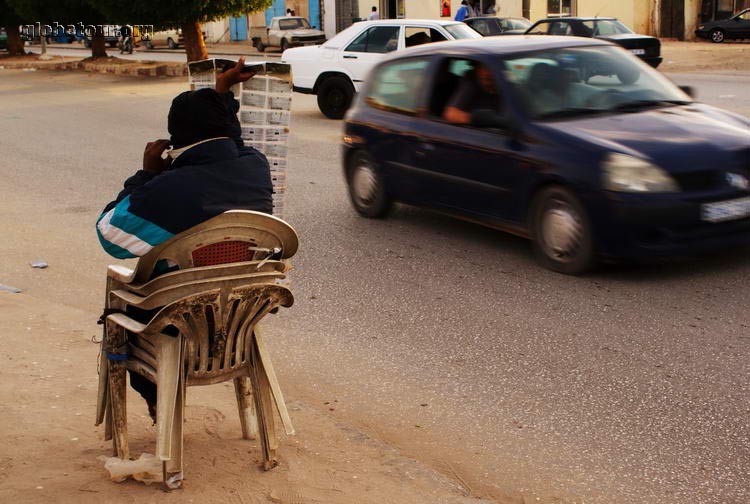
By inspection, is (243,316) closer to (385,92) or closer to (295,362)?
(295,362)

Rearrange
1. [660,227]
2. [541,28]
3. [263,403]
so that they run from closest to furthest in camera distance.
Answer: [263,403] → [660,227] → [541,28]

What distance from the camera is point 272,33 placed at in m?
44.4

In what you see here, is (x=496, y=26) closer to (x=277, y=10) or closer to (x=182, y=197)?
(x=182, y=197)

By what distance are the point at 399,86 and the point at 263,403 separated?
5528 millimetres

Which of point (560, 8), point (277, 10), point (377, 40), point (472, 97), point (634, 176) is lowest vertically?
point (634, 176)

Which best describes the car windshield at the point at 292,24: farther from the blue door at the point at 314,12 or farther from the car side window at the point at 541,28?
the car side window at the point at 541,28

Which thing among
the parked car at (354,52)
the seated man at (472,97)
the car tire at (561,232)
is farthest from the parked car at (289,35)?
the car tire at (561,232)

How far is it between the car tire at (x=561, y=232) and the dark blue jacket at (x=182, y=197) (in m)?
3.75


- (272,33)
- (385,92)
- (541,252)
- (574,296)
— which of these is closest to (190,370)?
(574,296)

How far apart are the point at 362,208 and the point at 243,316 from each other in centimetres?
580

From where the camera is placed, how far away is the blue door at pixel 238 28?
185ft

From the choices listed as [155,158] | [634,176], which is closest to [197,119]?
[155,158]

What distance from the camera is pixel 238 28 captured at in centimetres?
5647

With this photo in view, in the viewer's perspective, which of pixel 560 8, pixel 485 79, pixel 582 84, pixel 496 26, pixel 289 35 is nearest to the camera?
pixel 582 84
